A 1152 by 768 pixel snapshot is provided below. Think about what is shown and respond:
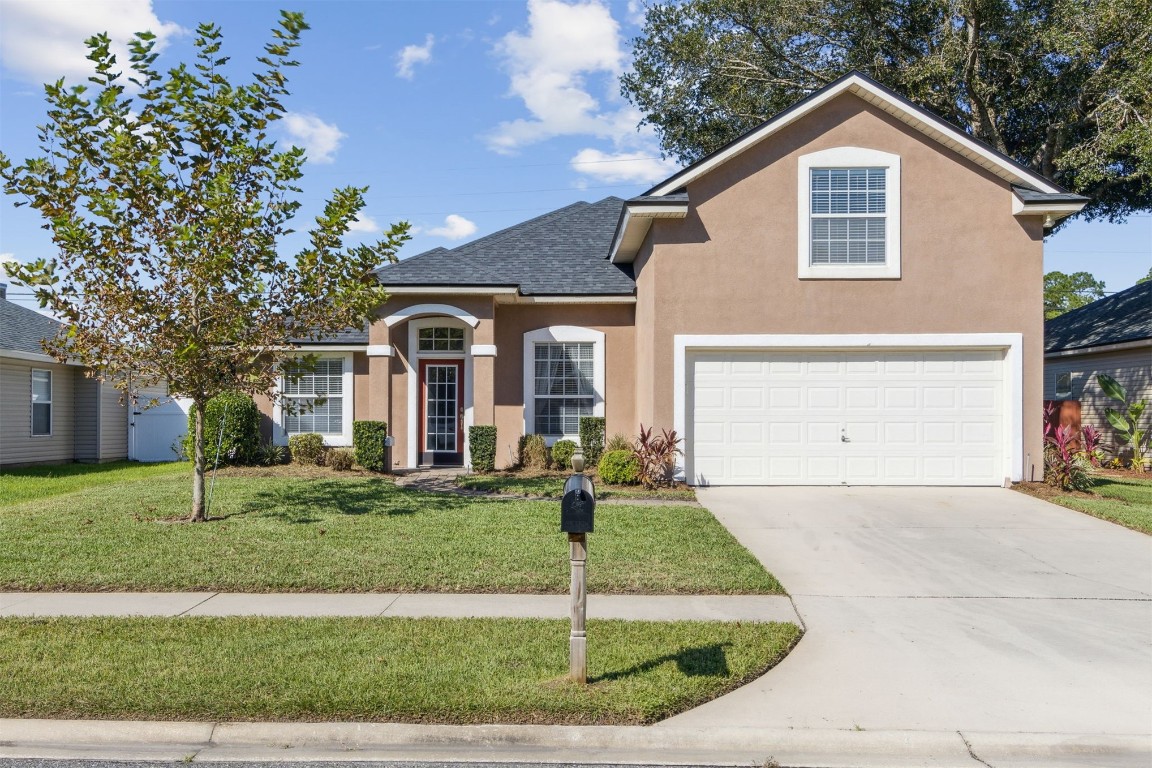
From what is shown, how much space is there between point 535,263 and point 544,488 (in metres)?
6.23

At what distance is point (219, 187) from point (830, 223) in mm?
9602

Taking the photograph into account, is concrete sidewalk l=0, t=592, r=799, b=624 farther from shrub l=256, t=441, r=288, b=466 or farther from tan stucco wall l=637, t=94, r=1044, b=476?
shrub l=256, t=441, r=288, b=466

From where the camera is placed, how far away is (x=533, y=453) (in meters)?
16.0

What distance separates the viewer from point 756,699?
15.9 feet

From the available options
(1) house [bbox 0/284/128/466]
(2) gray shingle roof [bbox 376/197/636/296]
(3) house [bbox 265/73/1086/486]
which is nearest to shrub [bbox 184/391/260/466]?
(2) gray shingle roof [bbox 376/197/636/296]

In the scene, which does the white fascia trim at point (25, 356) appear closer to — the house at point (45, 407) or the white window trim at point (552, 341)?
the house at point (45, 407)

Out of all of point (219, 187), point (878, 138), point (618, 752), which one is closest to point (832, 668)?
point (618, 752)

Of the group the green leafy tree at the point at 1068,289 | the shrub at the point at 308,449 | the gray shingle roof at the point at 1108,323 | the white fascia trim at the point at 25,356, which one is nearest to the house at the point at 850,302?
the shrub at the point at 308,449

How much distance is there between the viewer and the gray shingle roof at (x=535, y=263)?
16188mm

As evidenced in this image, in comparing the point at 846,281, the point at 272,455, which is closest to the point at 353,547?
the point at 272,455

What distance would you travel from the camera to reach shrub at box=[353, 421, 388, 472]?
50.2ft

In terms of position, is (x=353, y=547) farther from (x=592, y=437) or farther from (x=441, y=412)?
(x=441, y=412)

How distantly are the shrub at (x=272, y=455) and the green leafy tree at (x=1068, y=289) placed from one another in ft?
206

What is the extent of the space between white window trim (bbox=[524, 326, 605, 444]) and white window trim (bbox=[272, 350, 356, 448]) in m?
4.08
